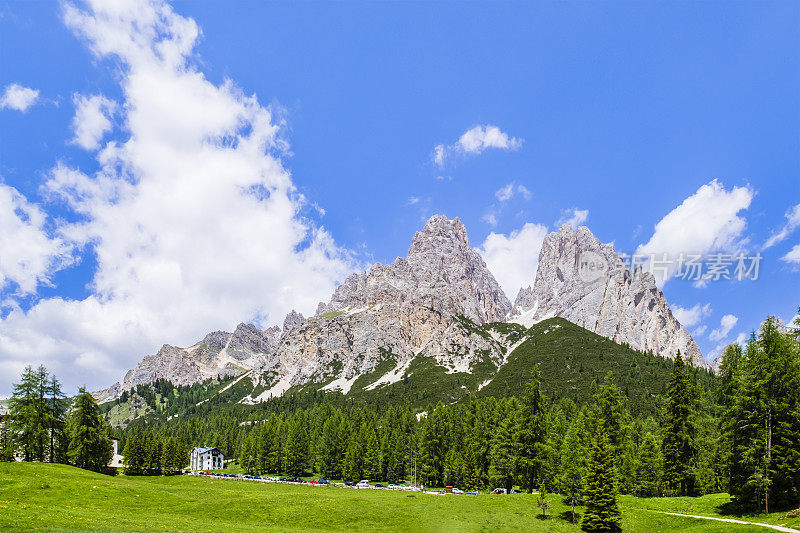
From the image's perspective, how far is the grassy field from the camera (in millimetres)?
42000

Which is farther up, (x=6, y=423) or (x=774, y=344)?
(x=774, y=344)

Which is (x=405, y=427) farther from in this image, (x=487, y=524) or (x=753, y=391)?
(x=753, y=391)

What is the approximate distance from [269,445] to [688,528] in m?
114

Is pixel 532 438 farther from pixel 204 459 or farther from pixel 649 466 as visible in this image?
pixel 204 459

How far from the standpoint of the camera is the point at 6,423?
8175 cm

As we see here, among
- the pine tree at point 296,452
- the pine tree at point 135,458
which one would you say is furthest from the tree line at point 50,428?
the pine tree at point 296,452

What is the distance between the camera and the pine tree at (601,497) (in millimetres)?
46188

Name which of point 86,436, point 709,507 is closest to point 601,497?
point 709,507

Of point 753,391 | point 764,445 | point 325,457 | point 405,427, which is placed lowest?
point 325,457

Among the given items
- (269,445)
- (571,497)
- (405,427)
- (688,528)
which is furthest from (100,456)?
(688,528)

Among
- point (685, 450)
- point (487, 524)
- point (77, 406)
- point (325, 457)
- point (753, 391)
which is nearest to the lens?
point (753, 391)

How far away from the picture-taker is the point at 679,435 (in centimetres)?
6075

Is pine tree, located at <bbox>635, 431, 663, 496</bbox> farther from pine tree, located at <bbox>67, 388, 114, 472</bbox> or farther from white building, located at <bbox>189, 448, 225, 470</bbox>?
white building, located at <bbox>189, 448, 225, 470</bbox>

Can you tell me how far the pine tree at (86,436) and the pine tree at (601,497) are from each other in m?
89.9
